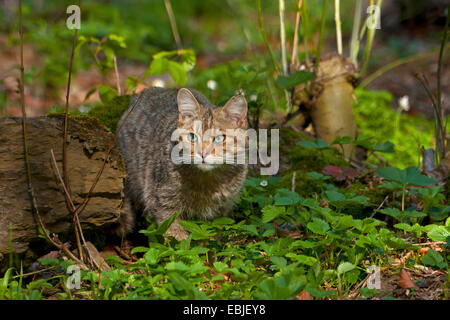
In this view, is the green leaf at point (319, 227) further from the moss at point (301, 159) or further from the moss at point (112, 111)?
the moss at point (112, 111)

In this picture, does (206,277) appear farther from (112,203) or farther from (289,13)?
(289,13)

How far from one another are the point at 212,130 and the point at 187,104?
26cm

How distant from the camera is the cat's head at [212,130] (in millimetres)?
3348

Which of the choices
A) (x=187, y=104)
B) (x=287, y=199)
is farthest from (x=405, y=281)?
(x=187, y=104)

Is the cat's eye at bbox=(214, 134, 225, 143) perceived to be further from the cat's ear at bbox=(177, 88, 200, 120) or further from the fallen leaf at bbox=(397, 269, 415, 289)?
the fallen leaf at bbox=(397, 269, 415, 289)

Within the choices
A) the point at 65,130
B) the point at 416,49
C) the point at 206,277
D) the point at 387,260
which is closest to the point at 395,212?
the point at 387,260

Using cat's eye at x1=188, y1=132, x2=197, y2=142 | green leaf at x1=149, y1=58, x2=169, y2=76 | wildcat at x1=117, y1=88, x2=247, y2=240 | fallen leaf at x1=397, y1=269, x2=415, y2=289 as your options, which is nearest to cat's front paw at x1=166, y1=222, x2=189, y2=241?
wildcat at x1=117, y1=88, x2=247, y2=240

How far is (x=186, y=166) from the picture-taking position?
3504 mm

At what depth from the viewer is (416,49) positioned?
10.2 m

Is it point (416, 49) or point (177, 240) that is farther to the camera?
point (416, 49)

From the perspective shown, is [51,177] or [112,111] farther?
[112,111]

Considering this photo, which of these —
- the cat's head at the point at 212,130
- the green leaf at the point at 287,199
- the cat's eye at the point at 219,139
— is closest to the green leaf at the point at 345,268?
the green leaf at the point at 287,199

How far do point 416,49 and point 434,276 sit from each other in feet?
27.1

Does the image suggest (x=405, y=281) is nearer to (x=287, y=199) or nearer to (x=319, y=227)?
(x=319, y=227)
